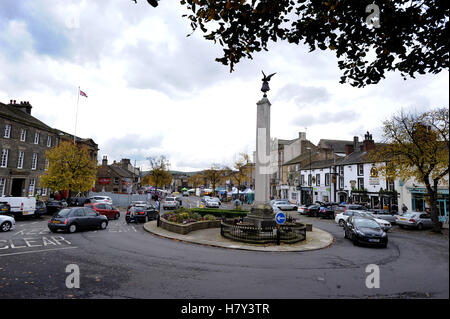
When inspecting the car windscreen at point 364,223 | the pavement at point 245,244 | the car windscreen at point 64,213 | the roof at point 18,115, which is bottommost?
the pavement at point 245,244

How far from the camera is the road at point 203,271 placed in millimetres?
2008

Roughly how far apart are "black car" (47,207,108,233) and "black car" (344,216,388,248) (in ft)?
51.8

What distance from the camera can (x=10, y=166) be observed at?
31656mm

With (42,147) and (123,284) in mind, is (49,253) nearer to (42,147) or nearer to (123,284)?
(123,284)

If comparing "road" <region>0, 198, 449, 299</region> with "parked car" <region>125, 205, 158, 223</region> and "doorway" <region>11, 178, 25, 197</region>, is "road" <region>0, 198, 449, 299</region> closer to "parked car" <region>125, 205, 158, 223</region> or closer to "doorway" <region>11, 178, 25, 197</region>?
"parked car" <region>125, 205, 158, 223</region>

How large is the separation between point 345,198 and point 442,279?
135ft

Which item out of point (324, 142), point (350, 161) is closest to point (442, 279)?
point (350, 161)

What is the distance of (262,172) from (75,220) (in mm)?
11867

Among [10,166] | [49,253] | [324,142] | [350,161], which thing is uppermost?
[324,142]

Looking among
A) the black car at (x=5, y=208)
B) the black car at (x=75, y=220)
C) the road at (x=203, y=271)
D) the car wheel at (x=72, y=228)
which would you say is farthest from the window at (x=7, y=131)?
the road at (x=203, y=271)

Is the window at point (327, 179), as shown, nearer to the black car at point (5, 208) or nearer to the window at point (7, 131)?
the black car at point (5, 208)

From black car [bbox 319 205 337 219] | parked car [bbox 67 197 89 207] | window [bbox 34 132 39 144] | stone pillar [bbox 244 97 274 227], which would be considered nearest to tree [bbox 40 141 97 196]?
parked car [bbox 67 197 89 207]

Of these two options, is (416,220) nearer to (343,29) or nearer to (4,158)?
(343,29)

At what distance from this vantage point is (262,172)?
15.8 metres
